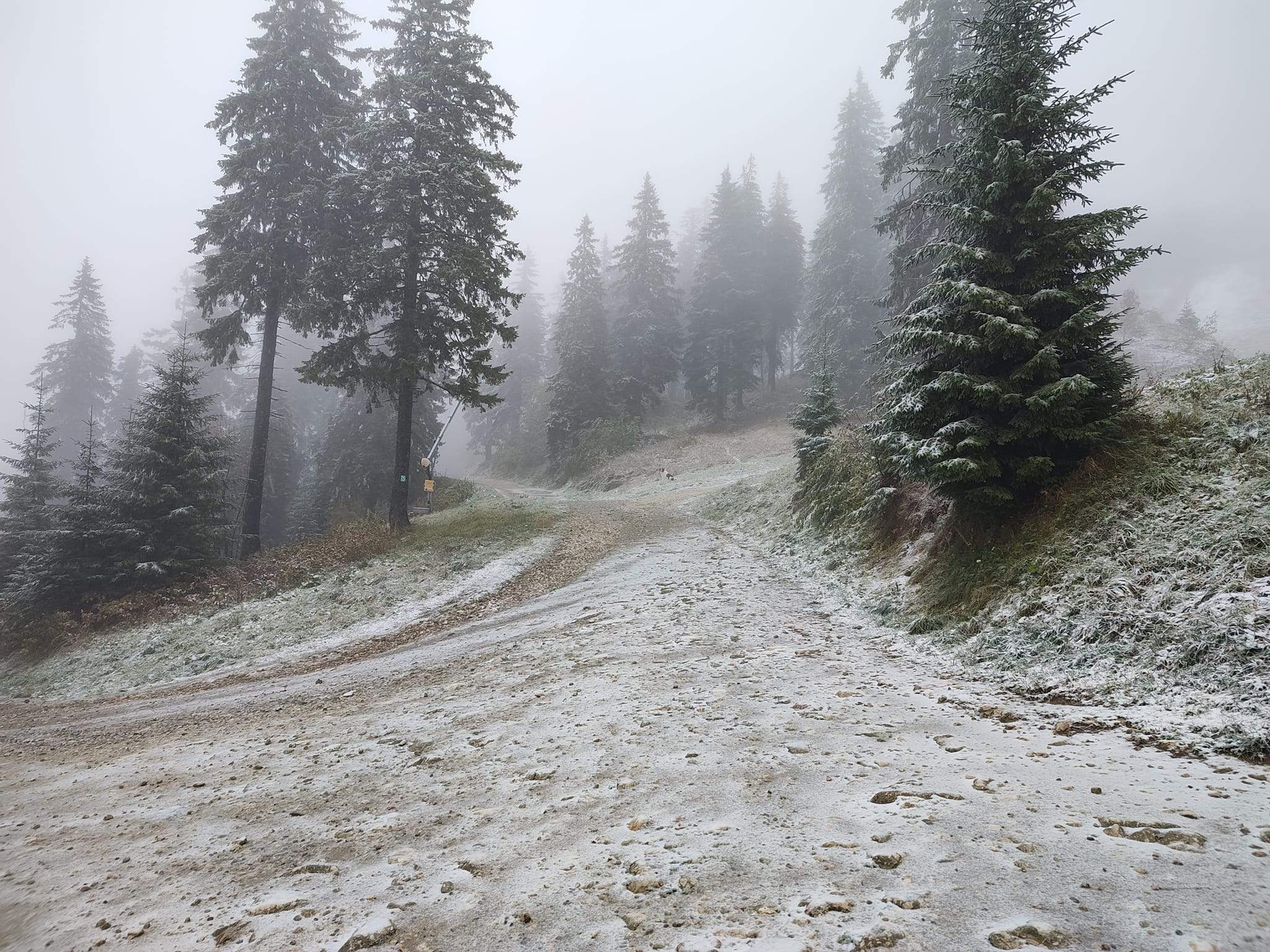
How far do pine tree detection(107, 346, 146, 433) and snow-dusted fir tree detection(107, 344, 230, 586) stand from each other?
130ft

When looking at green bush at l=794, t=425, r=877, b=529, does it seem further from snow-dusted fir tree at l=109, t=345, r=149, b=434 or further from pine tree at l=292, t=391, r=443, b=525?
snow-dusted fir tree at l=109, t=345, r=149, b=434

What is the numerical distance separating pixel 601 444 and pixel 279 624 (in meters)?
25.3

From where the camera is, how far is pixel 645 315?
39375 mm

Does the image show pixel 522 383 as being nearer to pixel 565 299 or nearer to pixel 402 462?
pixel 565 299

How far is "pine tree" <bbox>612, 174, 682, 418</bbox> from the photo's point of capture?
126 ft

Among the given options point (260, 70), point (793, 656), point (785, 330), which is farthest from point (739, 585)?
point (785, 330)

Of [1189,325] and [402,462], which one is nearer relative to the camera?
[402,462]

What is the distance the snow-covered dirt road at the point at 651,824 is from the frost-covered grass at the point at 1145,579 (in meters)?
0.64

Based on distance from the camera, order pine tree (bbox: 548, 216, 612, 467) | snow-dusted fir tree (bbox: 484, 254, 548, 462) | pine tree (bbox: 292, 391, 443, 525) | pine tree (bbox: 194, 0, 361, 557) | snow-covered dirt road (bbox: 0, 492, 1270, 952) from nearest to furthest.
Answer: snow-covered dirt road (bbox: 0, 492, 1270, 952) < pine tree (bbox: 194, 0, 361, 557) < pine tree (bbox: 292, 391, 443, 525) < pine tree (bbox: 548, 216, 612, 467) < snow-dusted fir tree (bbox: 484, 254, 548, 462)

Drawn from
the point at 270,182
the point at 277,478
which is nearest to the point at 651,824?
the point at 270,182

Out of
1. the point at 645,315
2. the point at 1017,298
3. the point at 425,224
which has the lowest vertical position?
the point at 1017,298

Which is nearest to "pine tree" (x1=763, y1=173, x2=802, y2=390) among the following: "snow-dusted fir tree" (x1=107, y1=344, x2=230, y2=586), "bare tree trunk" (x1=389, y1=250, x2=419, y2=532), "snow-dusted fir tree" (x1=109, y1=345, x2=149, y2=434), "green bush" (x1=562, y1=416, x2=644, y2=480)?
"green bush" (x1=562, y1=416, x2=644, y2=480)

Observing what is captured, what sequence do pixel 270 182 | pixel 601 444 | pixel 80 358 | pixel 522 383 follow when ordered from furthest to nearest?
pixel 522 383, pixel 80 358, pixel 601 444, pixel 270 182

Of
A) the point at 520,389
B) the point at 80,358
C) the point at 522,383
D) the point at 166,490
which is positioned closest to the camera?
the point at 166,490
